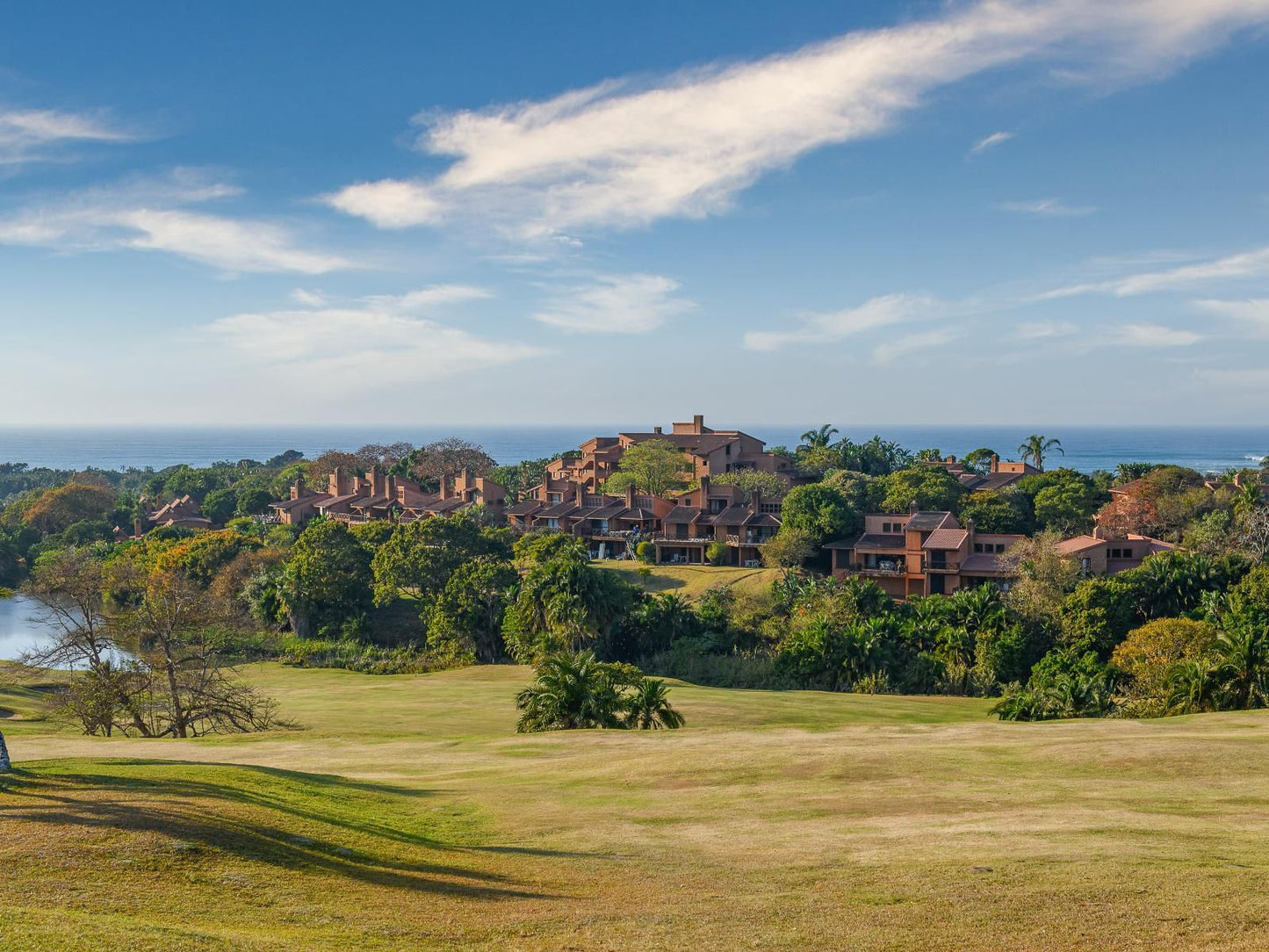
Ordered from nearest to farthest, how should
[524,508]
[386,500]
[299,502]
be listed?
[524,508]
[386,500]
[299,502]

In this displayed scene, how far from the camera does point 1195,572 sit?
59.8 metres

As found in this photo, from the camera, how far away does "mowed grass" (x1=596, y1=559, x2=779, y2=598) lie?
76000 mm

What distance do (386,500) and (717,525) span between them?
1604 inches

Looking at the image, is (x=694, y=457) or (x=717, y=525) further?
(x=694, y=457)

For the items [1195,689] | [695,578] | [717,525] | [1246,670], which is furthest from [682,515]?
[1246,670]

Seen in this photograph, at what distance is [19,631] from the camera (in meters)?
81.8

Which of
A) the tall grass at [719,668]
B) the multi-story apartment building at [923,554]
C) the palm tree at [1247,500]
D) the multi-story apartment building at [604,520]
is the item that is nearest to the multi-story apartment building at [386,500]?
the multi-story apartment building at [604,520]

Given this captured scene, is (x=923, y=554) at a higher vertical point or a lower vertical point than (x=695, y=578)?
higher

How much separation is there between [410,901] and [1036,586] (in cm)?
5542

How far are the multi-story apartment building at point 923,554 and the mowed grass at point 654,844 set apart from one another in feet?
151

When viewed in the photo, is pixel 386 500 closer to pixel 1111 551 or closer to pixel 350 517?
pixel 350 517

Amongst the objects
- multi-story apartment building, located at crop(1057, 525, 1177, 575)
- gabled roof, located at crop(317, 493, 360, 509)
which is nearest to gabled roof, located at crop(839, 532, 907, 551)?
multi-story apartment building, located at crop(1057, 525, 1177, 575)

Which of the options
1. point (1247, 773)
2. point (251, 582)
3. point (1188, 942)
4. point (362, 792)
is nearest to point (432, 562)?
point (251, 582)

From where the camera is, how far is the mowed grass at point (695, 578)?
76.0m
